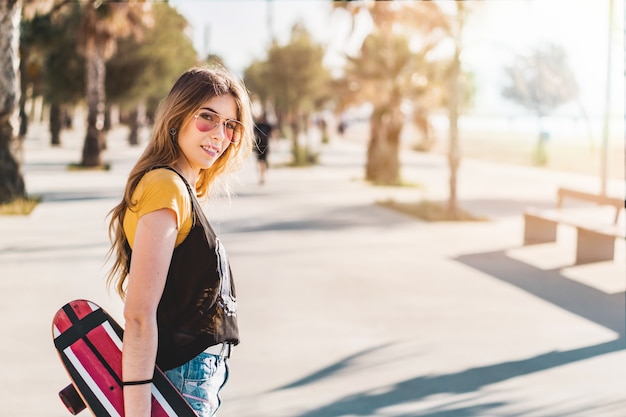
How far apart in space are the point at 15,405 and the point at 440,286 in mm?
4809

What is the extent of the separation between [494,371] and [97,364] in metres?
4.03

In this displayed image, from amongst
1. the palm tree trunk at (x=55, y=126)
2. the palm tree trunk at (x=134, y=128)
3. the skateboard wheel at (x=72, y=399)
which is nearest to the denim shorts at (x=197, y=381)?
the skateboard wheel at (x=72, y=399)

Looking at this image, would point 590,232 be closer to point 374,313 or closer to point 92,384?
point 374,313

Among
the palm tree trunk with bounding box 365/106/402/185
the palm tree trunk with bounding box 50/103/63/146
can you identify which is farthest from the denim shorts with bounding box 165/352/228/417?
the palm tree trunk with bounding box 50/103/63/146

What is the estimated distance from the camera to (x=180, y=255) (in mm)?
2445

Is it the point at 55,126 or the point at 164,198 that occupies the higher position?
the point at 164,198

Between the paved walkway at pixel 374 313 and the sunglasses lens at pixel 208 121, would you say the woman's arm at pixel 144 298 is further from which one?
the paved walkway at pixel 374 313

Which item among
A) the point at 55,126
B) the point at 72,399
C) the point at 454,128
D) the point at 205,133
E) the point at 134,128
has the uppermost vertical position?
the point at 205,133

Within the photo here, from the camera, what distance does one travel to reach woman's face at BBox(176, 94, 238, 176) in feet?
8.46

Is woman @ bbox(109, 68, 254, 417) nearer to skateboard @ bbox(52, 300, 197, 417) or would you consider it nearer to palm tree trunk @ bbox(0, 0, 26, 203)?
skateboard @ bbox(52, 300, 197, 417)

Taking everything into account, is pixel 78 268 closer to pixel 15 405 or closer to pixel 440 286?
pixel 440 286

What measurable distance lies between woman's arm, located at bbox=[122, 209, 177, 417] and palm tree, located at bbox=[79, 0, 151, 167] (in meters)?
21.4

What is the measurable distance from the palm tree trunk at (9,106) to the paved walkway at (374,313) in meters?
0.75

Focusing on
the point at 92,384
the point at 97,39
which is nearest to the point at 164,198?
the point at 92,384
